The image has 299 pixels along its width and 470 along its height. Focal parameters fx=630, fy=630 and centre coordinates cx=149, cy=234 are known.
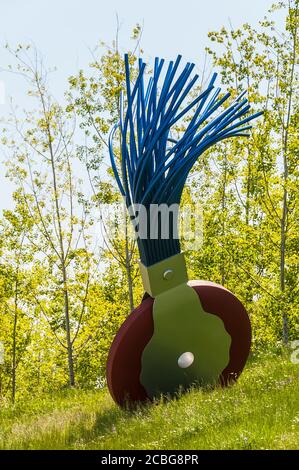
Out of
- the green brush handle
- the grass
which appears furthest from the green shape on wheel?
the grass

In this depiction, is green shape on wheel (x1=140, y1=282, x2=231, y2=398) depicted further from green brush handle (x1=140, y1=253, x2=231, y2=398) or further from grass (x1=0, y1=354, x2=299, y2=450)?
grass (x1=0, y1=354, x2=299, y2=450)

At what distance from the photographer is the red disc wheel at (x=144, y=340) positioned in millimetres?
7281

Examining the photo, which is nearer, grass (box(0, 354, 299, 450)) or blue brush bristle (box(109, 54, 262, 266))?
grass (box(0, 354, 299, 450))

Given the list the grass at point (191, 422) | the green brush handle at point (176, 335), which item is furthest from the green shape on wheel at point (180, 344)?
the grass at point (191, 422)

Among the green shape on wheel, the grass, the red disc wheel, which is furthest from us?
the green shape on wheel

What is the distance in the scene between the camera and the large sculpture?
739cm

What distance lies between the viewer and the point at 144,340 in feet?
24.1

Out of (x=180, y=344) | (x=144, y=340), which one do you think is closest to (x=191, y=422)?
(x=144, y=340)

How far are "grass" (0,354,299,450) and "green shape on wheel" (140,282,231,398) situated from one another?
0.29 meters

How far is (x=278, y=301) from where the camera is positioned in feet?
44.8

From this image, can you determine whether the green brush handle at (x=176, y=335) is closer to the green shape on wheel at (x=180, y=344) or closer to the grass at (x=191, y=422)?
the green shape on wheel at (x=180, y=344)

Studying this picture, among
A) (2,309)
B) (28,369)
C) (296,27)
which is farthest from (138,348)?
(28,369)

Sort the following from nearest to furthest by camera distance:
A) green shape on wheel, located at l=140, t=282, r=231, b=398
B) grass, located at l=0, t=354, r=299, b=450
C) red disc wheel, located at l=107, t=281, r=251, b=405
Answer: grass, located at l=0, t=354, r=299, b=450, red disc wheel, located at l=107, t=281, r=251, b=405, green shape on wheel, located at l=140, t=282, r=231, b=398

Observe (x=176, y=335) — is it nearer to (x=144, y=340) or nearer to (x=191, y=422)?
(x=144, y=340)
